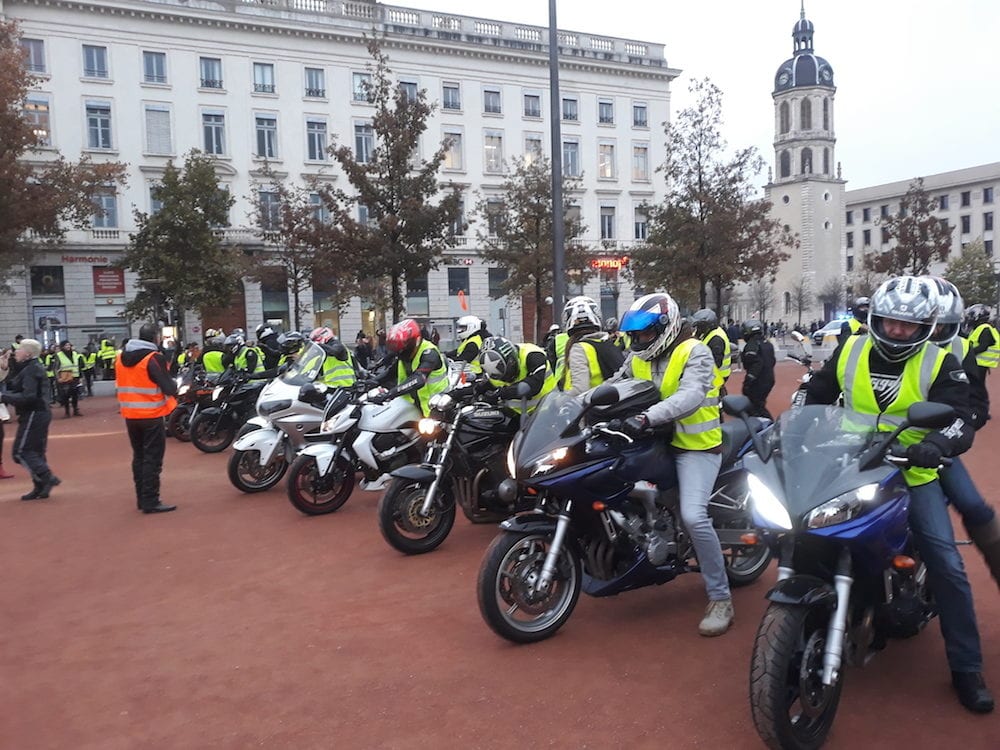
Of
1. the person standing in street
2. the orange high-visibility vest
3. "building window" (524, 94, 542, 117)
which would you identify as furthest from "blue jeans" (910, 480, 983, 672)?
"building window" (524, 94, 542, 117)

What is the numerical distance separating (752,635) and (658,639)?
1.74ft

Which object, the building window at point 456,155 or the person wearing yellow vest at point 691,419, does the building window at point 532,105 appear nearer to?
the building window at point 456,155

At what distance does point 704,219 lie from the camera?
82.0ft

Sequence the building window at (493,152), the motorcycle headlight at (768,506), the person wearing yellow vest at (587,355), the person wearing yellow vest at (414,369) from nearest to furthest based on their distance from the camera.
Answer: the motorcycle headlight at (768,506) < the person wearing yellow vest at (587,355) < the person wearing yellow vest at (414,369) < the building window at (493,152)

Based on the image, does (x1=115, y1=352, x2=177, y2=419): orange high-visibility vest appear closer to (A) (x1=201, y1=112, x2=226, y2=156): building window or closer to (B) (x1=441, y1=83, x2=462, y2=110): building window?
(A) (x1=201, y1=112, x2=226, y2=156): building window

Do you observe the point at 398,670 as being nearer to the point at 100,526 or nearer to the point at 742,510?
the point at 742,510

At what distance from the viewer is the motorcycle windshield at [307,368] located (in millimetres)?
8914

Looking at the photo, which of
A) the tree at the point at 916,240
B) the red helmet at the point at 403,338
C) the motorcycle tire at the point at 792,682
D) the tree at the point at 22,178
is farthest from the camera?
the tree at the point at 916,240

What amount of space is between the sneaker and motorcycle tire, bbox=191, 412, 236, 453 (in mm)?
9388

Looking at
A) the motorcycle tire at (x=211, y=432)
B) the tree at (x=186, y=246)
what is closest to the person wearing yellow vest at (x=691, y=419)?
Result: the motorcycle tire at (x=211, y=432)

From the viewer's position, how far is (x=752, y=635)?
4730 millimetres

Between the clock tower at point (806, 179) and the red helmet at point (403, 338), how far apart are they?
3228 inches

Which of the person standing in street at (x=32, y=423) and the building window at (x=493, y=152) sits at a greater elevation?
the building window at (x=493, y=152)

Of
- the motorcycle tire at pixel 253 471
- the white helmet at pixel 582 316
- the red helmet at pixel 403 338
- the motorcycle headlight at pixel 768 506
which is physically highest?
the white helmet at pixel 582 316
